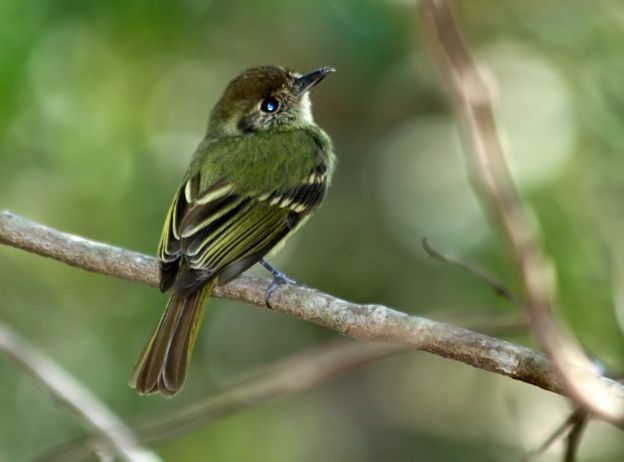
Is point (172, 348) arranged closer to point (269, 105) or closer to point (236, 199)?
point (236, 199)

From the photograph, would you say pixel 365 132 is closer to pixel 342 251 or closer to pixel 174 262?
pixel 342 251

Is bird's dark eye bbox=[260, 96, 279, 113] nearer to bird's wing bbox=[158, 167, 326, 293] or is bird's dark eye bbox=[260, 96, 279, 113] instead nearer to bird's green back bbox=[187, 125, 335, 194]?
bird's green back bbox=[187, 125, 335, 194]

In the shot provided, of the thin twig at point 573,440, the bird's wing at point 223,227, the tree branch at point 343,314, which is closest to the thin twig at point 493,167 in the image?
the tree branch at point 343,314

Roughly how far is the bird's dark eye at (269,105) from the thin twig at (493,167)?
11.4ft

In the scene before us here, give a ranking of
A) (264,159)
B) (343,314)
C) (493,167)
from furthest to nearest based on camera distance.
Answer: (264,159) < (343,314) < (493,167)

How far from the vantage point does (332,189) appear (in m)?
6.43

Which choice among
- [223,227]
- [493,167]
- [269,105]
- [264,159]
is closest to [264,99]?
[269,105]

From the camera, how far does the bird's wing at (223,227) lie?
3863mm

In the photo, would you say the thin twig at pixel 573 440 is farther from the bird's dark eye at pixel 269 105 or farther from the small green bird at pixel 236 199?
the bird's dark eye at pixel 269 105

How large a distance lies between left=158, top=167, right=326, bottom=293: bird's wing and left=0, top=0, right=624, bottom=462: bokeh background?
1.15 metres

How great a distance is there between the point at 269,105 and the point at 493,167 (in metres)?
3.65

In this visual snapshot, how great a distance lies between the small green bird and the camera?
3.85 metres

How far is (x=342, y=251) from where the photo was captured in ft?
20.6

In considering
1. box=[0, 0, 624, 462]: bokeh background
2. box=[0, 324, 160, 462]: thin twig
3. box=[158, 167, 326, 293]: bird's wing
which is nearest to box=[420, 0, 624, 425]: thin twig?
box=[0, 324, 160, 462]: thin twig
